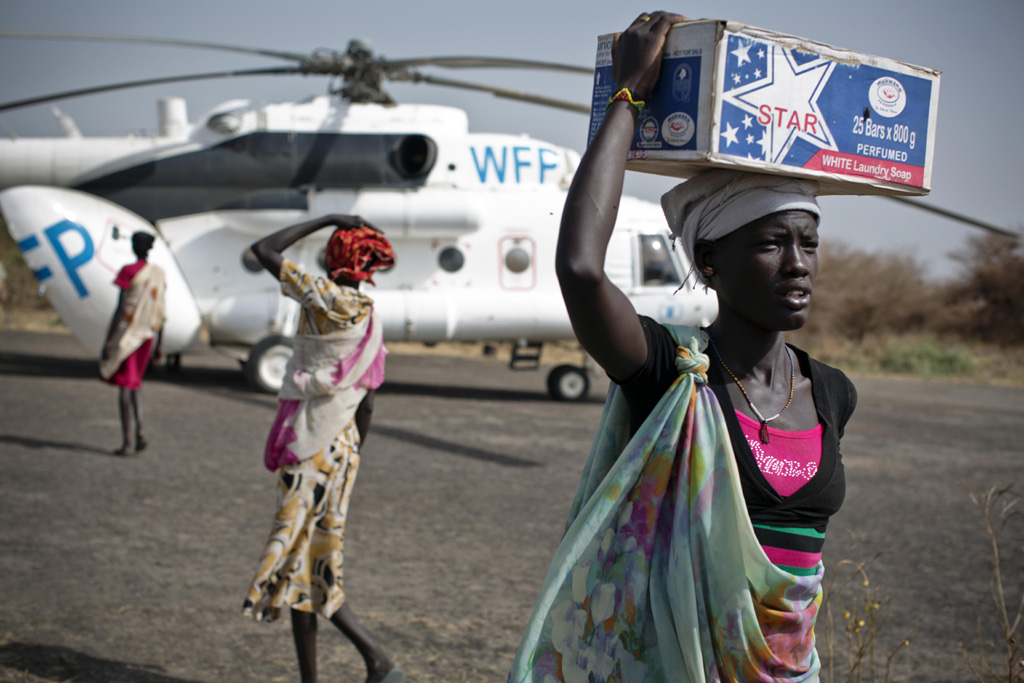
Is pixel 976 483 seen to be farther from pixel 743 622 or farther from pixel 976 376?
pixel 976 376

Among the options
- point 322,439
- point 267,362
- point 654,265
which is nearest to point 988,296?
Result: point 654,265

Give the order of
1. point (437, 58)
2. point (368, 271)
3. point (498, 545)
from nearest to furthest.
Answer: point (368, 271)
point (498, 545)
point (437, 58)

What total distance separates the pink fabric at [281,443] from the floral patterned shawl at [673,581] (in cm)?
189

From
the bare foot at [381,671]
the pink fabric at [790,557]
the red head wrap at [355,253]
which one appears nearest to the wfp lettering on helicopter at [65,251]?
the red head wrap at [355,253]

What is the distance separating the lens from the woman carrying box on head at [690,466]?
140cm

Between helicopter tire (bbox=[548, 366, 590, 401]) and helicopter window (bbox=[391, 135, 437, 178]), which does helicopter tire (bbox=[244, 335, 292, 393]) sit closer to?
helicopter window (bbox=[391, 135, 437, 178])

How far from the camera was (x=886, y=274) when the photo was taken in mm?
30594

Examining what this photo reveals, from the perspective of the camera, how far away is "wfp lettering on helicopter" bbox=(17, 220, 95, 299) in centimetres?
941

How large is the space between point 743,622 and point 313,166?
972 cm

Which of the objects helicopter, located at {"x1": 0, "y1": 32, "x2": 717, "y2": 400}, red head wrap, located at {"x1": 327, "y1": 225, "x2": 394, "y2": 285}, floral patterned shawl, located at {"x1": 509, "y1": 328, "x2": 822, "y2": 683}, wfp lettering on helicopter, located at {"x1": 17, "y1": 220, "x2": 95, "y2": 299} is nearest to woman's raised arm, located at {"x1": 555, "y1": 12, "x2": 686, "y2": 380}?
floral patterned shawl, located at {"x1": 509, "y1": 328, "x2": 822, "y2": 683}

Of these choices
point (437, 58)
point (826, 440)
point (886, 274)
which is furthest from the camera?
point (886, 274)

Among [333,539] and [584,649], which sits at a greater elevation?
→ [584,649]

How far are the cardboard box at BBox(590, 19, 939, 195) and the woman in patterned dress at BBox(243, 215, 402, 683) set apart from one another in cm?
208

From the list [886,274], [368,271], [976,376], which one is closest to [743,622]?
[368,271]
